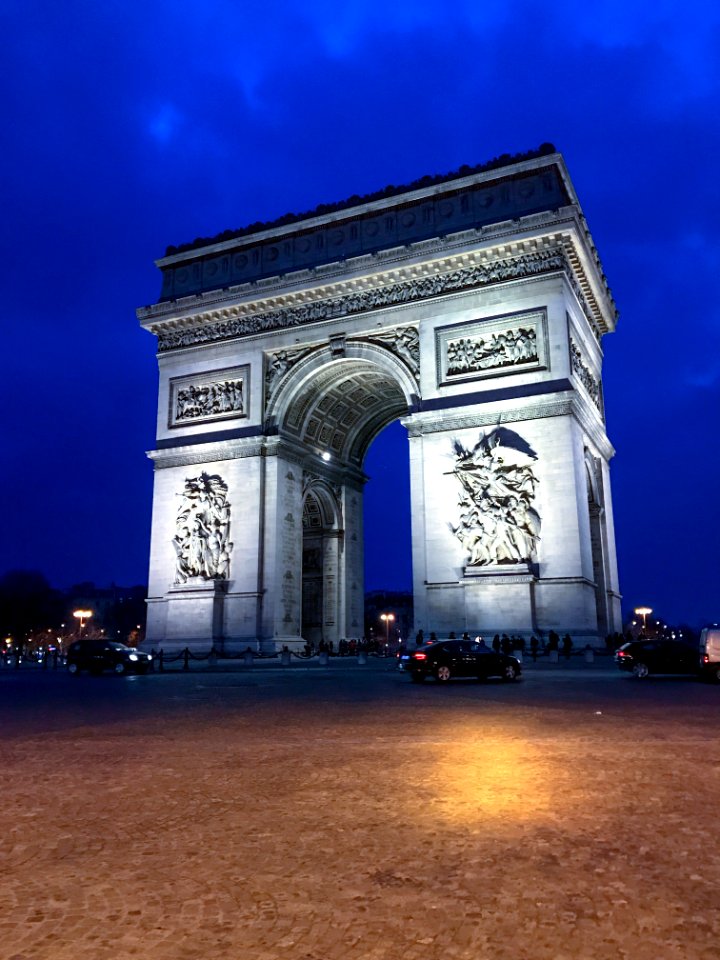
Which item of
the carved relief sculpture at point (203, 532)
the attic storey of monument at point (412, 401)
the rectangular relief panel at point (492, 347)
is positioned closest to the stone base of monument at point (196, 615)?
the attic storey of monument at point (412, 401)

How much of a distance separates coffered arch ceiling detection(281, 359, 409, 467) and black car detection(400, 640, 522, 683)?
49.0ft

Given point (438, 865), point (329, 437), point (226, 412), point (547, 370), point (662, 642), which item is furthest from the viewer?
point (329, 437)

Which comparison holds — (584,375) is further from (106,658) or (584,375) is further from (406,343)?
(106,658)

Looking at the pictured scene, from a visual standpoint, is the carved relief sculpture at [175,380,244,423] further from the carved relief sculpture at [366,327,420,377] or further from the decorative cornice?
the decorative cornice

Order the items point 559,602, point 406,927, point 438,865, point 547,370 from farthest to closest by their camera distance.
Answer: point 547,370 → point 559,602 → point 438,865 → point 406,927

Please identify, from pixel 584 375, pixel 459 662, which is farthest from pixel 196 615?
pixel 584 375

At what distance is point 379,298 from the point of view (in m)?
31.2

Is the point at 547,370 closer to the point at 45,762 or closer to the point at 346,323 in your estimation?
the point at 346,323

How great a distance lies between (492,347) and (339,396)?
29.5ft

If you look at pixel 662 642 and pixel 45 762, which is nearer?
pixel 45 762

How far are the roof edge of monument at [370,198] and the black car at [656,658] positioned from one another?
18.2 meters

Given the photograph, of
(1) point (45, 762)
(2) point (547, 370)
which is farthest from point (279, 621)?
(1) point (45, 762)

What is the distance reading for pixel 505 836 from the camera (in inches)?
175

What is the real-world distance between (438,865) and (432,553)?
2407 cm
